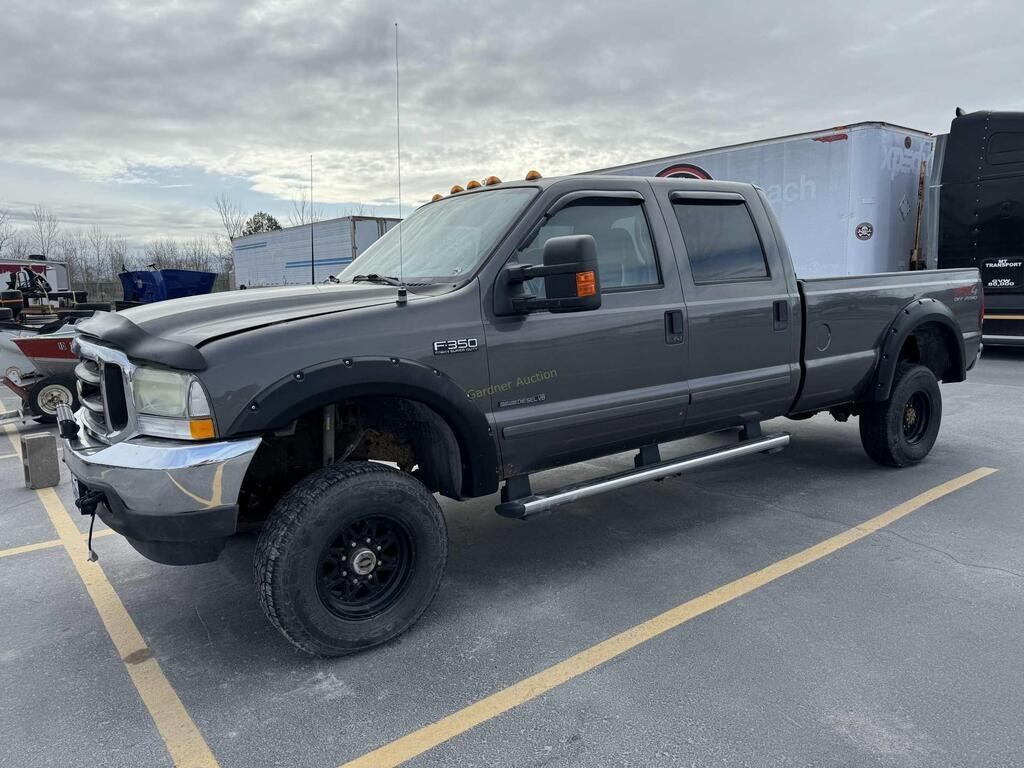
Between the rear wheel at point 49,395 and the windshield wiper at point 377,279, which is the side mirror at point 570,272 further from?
the rear wheel at point 49,395

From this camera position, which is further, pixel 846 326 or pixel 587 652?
pixel 846 326

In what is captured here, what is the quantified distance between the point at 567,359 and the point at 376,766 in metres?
1.95

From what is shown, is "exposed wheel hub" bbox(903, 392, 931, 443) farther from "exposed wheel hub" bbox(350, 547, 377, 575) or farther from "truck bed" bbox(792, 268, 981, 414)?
"exposed wheel hub" bbox(350, 547, 377, 575)

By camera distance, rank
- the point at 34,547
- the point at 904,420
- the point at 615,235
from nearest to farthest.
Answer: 1. the point at 615,235
2. the point at 34,547
3. the point at 904,420

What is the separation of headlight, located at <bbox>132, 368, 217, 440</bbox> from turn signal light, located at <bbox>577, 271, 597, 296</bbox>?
153 cm

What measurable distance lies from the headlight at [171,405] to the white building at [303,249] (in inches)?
511

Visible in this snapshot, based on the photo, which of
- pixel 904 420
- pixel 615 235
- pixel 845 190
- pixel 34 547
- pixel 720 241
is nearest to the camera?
pixel 615 235

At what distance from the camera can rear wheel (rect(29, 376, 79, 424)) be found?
26.9 feet

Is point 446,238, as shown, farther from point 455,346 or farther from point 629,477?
point 629,477

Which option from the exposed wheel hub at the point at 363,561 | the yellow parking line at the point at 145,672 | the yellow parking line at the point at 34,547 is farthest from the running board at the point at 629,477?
the yellow parking line at the point at 34,547

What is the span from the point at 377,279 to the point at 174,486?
1590 mm

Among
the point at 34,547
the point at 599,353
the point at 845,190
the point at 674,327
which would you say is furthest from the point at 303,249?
the point at 599,353

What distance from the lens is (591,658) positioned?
3072 mm

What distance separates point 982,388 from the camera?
898 centimetres
